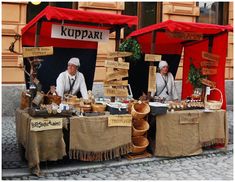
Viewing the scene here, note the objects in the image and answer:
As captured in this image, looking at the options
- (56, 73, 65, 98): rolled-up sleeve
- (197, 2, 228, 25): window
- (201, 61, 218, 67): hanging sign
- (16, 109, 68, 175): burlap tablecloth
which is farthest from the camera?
(197, 2, 228, 25): window

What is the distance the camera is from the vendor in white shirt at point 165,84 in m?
7.06

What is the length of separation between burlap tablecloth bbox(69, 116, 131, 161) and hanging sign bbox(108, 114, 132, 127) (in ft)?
0.15

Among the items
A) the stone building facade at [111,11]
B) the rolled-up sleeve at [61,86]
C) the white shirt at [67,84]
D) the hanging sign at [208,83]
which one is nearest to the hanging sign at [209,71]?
the hanging sign at [208,83]

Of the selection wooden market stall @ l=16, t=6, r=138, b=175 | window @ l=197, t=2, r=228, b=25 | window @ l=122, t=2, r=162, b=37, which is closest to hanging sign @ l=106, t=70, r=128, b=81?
wooden market stall @ l=16, t=6, r=138, b=175

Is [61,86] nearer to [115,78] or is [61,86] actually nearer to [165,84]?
[115,78]

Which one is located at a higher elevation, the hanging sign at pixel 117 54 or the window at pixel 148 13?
the window at pixel 148 13

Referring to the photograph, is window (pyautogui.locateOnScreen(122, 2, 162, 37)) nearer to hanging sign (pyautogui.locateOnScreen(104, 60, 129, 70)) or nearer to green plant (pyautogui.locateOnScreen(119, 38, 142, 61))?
green plant (pyautogui.locateOnScreen(119, 38, 142, 61))

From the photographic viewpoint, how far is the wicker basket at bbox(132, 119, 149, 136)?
5389 millimetres

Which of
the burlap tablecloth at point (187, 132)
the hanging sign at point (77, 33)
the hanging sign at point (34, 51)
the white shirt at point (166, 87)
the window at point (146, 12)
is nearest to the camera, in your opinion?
the hanging sign at point (34, 51)

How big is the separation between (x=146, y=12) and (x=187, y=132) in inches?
232

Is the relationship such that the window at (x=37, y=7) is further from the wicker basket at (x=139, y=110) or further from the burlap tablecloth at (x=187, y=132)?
the burlap tablecloth at (x=187, y=132)

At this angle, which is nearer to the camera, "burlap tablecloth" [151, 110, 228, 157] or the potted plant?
"burlap tablecloth" [151, 110, 228, 157]

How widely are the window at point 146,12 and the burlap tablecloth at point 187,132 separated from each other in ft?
17.4

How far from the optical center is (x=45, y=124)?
4672 mm
